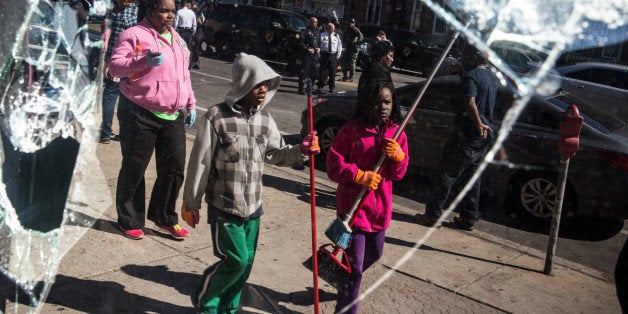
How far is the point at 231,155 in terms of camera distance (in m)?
3.24

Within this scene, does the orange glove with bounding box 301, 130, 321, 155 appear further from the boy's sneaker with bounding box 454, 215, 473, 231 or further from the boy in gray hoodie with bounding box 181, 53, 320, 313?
the boy's sneaker with bounding box 454, 215, 473, 231

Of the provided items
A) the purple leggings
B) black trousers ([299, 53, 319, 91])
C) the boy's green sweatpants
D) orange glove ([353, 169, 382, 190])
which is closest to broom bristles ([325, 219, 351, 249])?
the purple leggings

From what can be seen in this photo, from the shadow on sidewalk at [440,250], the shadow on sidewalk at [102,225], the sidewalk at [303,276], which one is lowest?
the shadow on sidewalk at [440,250]

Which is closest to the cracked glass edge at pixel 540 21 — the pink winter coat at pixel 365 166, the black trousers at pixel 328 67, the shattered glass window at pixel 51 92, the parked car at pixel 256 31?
the shattered glass window at pixel 51 92

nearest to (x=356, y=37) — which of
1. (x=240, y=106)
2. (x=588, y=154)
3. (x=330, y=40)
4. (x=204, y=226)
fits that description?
(x=330, y=40)

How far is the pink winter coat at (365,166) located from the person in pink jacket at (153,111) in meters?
1.29

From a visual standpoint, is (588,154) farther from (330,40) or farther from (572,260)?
(330,40)

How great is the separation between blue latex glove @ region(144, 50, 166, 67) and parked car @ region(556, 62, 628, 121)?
840cm

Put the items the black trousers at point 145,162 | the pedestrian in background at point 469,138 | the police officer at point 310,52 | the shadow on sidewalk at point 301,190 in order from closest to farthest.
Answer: the black trousers at point 145,162 < the pedestrian in background at point 469,138 < the shadow on sidewalk at point 301,190 < the police officer at point 310,52

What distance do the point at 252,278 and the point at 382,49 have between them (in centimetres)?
275

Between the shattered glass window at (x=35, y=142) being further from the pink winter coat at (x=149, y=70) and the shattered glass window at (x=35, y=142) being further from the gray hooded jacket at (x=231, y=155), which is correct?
the gray hooded jacket at (x=231, y=155)

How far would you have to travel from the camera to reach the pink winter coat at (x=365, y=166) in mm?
3477

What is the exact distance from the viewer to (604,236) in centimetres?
616

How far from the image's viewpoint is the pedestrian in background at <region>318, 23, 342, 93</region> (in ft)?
46.9
